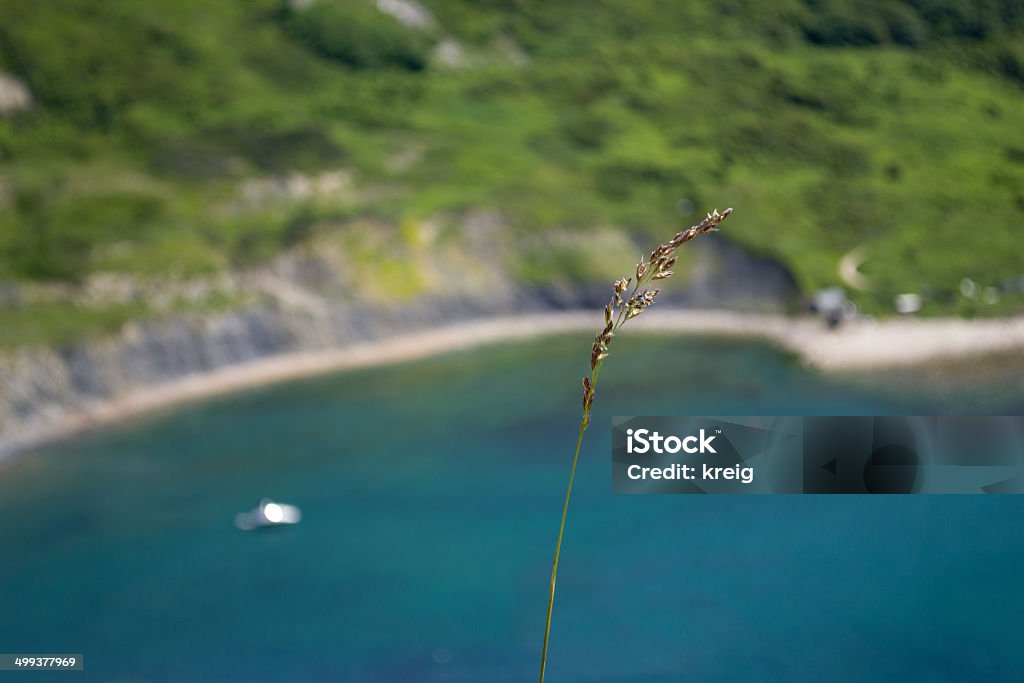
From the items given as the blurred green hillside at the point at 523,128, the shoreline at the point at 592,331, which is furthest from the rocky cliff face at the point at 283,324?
the blurred green hillside at the point at 523,128

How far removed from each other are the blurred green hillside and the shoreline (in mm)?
3041

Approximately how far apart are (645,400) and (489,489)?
1293 cm

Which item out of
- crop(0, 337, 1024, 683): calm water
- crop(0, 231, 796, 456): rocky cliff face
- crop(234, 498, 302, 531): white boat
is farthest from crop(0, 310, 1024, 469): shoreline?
crop(234, 498, 302, 531): white boat

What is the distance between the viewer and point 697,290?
76375 millimetres

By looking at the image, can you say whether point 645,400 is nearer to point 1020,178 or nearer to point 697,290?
point 697,290

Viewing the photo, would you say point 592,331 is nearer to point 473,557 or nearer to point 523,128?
point 523,128

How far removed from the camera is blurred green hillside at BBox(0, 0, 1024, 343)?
75.9m

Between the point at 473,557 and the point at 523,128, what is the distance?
167 feet

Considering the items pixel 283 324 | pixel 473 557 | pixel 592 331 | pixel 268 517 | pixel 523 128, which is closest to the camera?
pixel 473 557

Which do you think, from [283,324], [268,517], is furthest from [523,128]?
[268,517]

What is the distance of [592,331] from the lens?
74.0 meters

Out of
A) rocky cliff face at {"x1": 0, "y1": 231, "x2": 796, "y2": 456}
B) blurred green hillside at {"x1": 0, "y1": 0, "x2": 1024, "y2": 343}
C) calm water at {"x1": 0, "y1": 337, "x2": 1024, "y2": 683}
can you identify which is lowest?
calm water at {"x1": 0, "y1": 337, "x2": 1024, "y2": 683}

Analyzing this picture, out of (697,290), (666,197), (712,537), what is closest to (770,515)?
(712,537)

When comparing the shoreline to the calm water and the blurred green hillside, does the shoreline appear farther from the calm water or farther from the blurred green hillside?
the blurred green hillside
